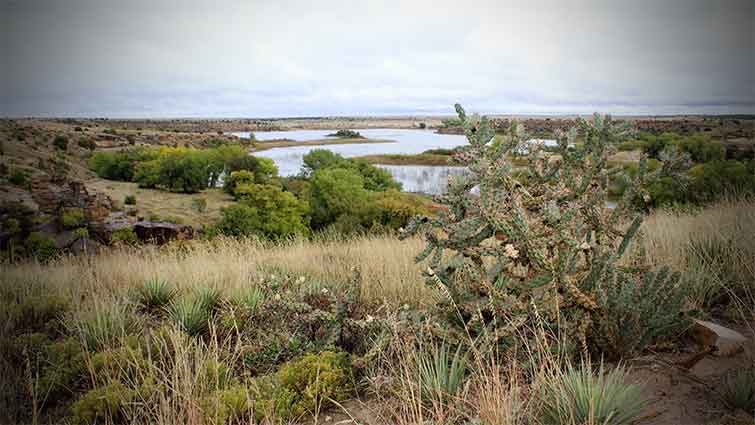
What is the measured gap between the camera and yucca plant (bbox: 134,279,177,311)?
19.0 feet

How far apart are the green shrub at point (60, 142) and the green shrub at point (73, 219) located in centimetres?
3620

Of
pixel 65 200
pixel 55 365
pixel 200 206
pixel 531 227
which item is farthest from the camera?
pixel 200 206

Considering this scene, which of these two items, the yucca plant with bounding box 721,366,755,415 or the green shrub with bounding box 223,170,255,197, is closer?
the yucca plant with bounding box 721,366,755,415

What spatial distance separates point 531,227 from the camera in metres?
3.34

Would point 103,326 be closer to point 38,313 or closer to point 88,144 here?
point 38,313

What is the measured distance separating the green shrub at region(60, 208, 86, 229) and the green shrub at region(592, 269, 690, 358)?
2452 centimetres

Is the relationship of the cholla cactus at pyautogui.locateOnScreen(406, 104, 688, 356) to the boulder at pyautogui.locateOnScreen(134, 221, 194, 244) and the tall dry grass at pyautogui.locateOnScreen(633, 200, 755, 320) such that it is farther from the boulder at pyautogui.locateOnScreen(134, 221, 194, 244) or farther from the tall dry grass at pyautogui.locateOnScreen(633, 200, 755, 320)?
the boulder at pyautogui.locateOnScreen(134, 221, 194, 244)

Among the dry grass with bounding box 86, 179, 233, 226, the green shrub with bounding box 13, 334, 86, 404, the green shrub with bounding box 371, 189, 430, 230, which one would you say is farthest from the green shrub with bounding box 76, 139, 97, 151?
the green shrub with bounding box 13, 334, 86, 404

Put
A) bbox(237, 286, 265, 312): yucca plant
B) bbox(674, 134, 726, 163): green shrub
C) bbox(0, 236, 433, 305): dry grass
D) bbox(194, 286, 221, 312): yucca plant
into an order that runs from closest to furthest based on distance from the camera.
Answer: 1. bbox(237, 286, 265, 312): yucca plant
2. bbox(194, 286, 221, 312): yucca plant
3. bbox(0, 236, 433, 305): dry grass
4. bbox(674, 134, 726, 163): green shrub

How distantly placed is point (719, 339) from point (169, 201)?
169 feet

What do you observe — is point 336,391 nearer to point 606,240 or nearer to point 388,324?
point 388,324

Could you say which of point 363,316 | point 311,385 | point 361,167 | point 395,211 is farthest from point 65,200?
point 361,167

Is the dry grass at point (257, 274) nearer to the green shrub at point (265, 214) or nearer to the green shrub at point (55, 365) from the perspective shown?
the green shrub at point (55, 365)

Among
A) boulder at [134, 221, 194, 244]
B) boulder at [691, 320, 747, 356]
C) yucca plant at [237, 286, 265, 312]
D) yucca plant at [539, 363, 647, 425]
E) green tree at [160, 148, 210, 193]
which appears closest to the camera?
yucca plant at [539, 363, 647, 425]
